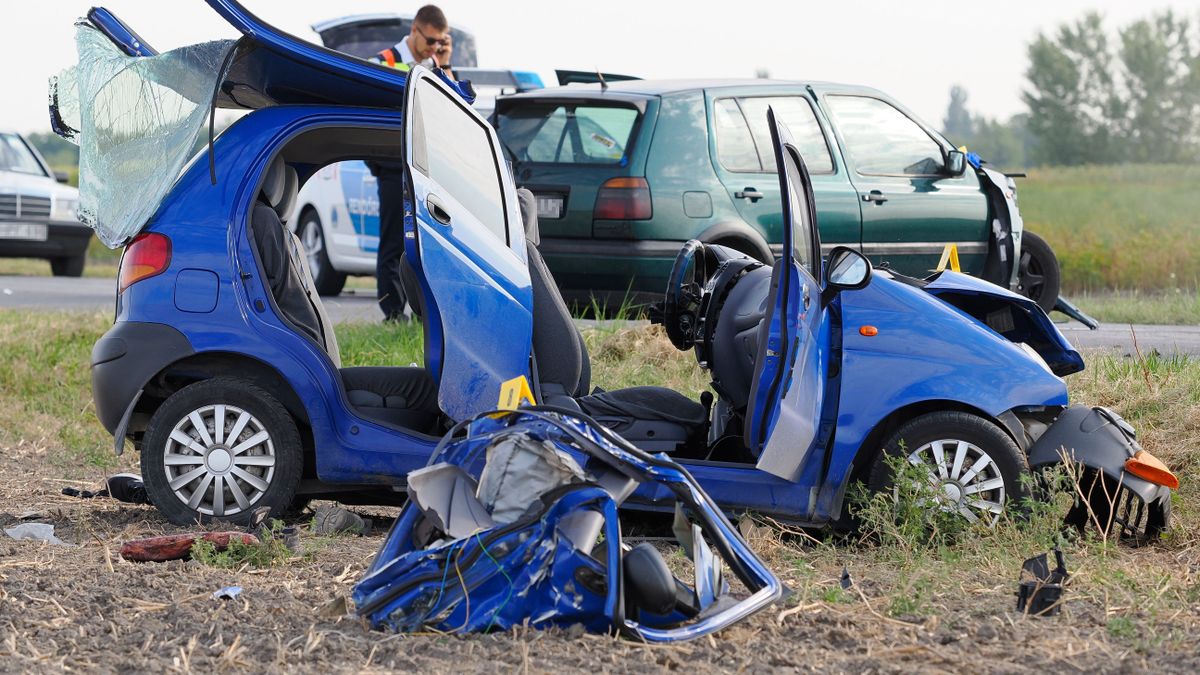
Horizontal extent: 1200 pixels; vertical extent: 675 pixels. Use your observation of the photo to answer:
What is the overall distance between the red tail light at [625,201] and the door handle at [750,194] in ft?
1.90

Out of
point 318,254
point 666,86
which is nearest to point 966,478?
point 666,86

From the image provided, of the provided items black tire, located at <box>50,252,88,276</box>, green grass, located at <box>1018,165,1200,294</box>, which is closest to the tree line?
green grass, located at <box>1018,165,1200,294</box>

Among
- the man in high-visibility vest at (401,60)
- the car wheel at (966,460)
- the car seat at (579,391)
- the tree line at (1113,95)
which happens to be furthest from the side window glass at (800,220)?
the tree line at (1113,95)

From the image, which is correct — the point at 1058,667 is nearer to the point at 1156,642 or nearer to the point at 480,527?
the point at 1156,642

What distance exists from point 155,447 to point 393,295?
5.01 meters

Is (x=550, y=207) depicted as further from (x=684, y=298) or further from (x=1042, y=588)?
(x=1042, y=588)

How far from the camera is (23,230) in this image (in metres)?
18.1

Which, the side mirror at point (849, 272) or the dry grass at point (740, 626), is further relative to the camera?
the side mirror at point (849, 272)

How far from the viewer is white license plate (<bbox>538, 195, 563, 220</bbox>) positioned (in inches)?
372

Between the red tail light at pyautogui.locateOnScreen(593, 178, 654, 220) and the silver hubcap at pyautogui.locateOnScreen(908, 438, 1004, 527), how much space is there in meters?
4.24

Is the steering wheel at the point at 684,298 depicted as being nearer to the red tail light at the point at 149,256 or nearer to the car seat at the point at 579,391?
the car seat at the point at 579,391

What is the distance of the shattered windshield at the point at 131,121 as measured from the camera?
18.3ft

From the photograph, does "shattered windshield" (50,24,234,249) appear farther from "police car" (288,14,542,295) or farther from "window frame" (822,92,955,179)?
"police car" (288,14,542,295)

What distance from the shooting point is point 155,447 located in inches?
217
